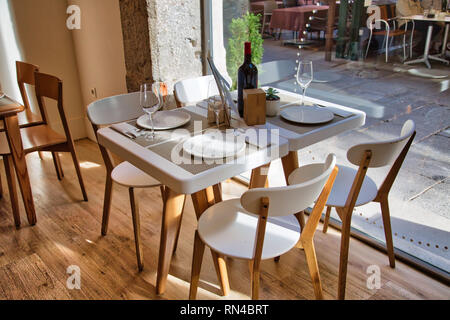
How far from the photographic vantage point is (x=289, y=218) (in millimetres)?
1713

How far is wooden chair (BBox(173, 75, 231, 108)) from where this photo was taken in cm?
245

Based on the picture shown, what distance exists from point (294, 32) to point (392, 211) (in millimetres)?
1172

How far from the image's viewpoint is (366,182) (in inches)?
79.1

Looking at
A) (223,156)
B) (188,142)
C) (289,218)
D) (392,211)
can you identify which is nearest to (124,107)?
(188,142)

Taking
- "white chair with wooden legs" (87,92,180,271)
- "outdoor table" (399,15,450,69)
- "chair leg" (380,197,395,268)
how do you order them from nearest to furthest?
1. "outdoor table" (399,15,450,69)
2. "chair leg" (380,197,395,268)
3. "white chair with wooden legs" (87,92,180,271)

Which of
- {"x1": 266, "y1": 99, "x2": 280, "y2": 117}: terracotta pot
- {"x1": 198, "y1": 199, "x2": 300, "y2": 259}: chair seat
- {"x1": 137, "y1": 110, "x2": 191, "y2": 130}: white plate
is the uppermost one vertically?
{"x1": 266, "y1": 99, "x2": 280, "y2": 117}: terracotta pot

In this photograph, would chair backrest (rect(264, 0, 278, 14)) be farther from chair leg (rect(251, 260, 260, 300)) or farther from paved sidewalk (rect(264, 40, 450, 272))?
chair leg (rect(251, 260, 260, 300))

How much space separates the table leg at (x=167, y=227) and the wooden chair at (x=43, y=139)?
1.09 metres

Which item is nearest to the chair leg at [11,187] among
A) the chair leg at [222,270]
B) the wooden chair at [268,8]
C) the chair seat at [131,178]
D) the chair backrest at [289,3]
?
the chair seat at [131,178]

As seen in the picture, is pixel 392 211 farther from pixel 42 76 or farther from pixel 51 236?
pixel 42 76

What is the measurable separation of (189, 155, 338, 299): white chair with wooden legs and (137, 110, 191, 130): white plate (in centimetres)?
41

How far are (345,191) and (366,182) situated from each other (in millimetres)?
161
